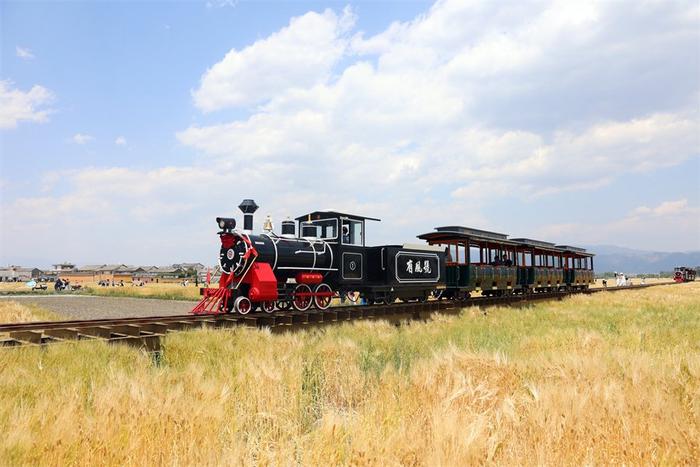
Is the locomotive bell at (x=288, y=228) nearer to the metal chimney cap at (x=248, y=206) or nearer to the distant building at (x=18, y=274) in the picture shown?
the metal chimney cap at (x=248, y=206)

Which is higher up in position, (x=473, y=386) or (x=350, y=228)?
(x=350, y=228)

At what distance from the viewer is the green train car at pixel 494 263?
2066cm

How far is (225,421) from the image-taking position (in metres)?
4.62

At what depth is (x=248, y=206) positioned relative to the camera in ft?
46.3

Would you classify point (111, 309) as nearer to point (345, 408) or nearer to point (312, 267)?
point (312, 267)

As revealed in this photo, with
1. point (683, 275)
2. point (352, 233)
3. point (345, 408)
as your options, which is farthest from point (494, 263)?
point (683, 275)

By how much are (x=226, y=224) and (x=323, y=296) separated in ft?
13.3

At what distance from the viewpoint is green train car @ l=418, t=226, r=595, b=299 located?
2066cm

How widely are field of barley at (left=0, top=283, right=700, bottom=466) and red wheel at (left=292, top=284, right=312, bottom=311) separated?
224 inches

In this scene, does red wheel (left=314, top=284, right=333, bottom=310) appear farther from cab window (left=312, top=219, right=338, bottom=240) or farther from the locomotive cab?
cab window (left=312, top=219, right=338, bottom=240)

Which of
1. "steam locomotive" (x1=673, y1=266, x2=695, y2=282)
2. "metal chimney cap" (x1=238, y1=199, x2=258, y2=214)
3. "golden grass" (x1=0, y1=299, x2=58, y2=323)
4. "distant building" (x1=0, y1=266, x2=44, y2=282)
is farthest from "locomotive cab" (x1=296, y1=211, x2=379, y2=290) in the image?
"distant building" (x1=0, y1=266, x2=44, y2=282)

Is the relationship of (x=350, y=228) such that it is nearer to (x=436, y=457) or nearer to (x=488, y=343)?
(x=488, y=343)

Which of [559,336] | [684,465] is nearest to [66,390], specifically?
[684,465]

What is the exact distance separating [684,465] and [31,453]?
524 centimetres
